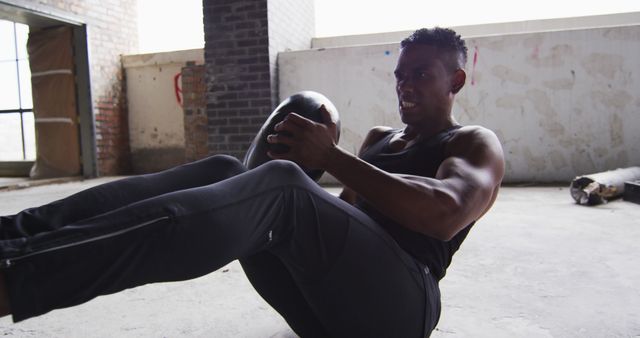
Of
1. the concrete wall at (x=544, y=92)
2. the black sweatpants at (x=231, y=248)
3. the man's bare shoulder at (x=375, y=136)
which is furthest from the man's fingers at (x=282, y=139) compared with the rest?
the concrete wall at (x=544, y=92)

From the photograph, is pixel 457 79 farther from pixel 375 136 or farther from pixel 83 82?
pixel 83 82

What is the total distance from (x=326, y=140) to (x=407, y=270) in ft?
1.17

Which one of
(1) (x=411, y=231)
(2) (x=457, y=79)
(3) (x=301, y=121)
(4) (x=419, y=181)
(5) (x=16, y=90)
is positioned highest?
(5) (x=16, y=90)

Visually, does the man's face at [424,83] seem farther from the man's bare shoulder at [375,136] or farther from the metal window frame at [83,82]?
the metal window frame at [83,82]

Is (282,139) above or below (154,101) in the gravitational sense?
below

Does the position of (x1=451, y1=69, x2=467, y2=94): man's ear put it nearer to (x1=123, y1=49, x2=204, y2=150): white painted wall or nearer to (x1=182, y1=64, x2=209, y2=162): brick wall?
(x1=182, y1=64, x2=209, y2=162): brick wall

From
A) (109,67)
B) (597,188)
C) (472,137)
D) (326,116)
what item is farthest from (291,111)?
(109,67)

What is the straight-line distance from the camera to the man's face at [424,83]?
1.35 metres

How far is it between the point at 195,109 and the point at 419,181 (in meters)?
5.18

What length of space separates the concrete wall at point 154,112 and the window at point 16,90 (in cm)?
161

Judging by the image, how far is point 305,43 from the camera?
5.90 metres

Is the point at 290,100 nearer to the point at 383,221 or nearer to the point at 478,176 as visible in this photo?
the point at 383,221

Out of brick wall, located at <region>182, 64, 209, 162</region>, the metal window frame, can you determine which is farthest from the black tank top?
the metal window frame

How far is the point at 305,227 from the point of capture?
37.1 inches
